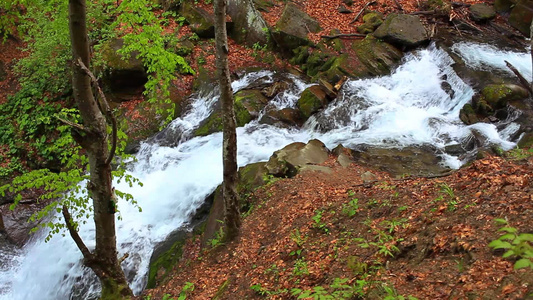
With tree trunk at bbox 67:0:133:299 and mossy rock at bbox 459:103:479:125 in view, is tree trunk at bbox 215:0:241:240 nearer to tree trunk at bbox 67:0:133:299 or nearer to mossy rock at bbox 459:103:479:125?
tree trunk at bbox 67:0:133:299

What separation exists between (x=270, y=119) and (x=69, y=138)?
25.6 feet

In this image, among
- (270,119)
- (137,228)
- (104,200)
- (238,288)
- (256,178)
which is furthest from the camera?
(270,119)

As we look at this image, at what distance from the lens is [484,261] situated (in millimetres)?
3105

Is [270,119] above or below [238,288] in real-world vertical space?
above

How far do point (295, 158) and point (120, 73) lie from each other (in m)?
8.95

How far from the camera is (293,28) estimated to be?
49.9ft

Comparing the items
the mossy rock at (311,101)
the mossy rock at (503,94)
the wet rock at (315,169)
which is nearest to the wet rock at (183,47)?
the mossy rock at (311,101)

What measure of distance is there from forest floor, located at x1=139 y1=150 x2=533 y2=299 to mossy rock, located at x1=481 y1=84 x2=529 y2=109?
5697mm

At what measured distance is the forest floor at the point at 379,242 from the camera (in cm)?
321

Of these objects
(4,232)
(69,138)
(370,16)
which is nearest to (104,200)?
(69,138)

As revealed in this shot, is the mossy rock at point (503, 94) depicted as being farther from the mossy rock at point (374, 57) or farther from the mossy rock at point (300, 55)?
the mossy rock at point (300, 55)

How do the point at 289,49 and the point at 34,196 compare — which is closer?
the point at 34,196

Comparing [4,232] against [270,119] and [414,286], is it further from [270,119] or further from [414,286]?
[414,286]

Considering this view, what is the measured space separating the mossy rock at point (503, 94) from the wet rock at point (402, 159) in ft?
7.90
